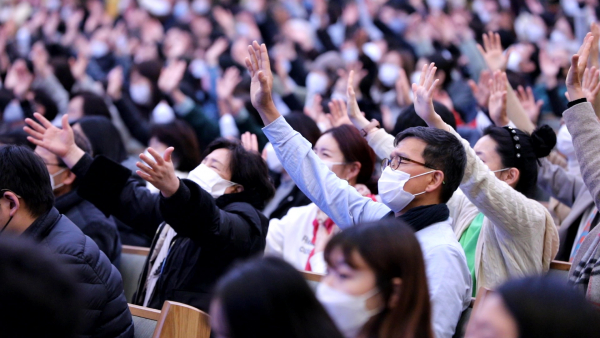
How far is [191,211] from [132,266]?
48.4 inches

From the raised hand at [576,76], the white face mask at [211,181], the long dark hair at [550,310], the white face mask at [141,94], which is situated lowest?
the white face mask at [141,94]

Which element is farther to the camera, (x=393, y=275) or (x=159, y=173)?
(x=159, y=173)

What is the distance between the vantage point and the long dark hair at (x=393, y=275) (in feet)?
5.90

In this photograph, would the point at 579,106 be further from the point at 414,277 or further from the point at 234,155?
the point at 234,155

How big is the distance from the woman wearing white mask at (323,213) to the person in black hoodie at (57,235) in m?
1.32

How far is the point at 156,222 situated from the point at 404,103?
2653 mm

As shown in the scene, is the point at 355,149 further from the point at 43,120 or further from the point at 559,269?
the point at 43,120

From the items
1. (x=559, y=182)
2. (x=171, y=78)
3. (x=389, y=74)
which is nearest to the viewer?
(x=559, y=182)

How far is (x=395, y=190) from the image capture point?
2711 mm

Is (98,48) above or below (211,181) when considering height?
below

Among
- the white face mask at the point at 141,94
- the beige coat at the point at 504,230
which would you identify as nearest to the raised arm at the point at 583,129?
the beige coat at the point at 504,230

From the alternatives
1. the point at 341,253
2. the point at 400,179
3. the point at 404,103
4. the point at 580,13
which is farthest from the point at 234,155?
the point at 580,13

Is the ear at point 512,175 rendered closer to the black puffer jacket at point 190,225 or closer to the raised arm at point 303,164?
the raised arm at point 303,164

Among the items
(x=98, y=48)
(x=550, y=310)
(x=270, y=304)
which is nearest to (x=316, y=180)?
(x=270, y=304)
